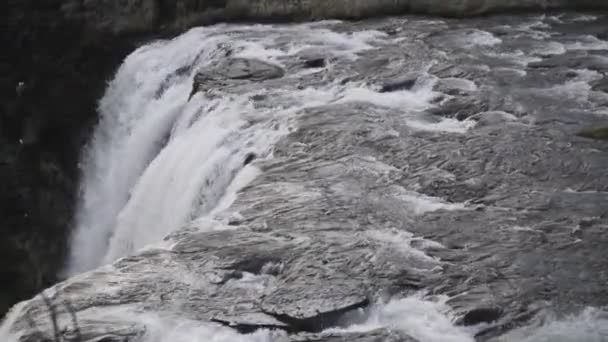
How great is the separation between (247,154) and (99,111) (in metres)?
6.18

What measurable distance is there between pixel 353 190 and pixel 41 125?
870cm

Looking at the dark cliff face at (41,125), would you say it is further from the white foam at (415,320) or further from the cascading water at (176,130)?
the white foam at (415,320)

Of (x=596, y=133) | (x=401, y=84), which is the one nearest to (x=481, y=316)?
(x=596, y=133)

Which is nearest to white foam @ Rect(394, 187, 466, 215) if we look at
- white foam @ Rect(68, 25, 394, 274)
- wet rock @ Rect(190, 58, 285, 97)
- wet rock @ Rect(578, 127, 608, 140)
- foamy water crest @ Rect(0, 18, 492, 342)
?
foamy water crest @ Rect(0, 18, 492, 342)

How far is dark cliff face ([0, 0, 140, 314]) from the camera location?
13.6m

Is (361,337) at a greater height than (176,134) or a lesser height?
lesser

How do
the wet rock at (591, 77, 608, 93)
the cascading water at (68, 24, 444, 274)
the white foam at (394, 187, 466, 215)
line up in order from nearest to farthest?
the white foam at (394, 187, 466, 215), the cascading water at (68, 24, 444, 274), the wet rock at (591, 77, 608, 93)

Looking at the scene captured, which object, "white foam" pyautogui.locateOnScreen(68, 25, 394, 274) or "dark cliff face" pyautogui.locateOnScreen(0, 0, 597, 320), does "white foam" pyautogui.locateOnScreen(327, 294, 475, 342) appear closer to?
"white foam" pyautogui.locateOnScreen(68, 25, 394, 274)

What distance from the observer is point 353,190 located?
762cm

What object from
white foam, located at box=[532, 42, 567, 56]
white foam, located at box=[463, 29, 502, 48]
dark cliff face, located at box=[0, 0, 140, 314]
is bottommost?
dark cliff face, located at box=[0, 0, 140, 314]

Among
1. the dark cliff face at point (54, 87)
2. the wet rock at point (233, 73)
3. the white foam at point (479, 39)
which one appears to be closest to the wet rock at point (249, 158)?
the wet rock at point (233, 73)

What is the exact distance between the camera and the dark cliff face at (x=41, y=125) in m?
13.6

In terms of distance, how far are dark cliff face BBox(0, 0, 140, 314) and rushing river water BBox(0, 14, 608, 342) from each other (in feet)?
2.44

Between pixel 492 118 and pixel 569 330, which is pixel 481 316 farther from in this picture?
pixel 492 118
